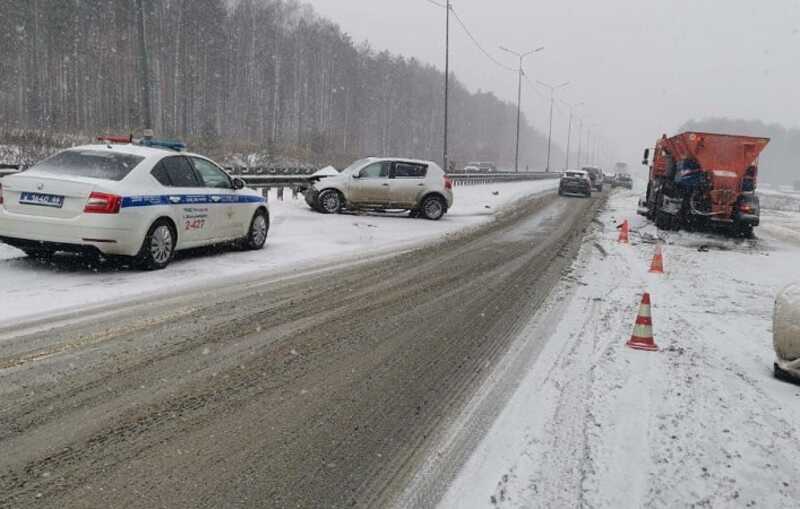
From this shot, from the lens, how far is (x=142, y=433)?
368 centimetres

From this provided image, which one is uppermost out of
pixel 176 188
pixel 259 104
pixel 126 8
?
pixel 126 8

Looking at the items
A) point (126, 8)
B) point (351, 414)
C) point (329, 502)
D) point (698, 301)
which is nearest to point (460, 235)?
point (698, 301)

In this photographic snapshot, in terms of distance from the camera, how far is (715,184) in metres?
18.1

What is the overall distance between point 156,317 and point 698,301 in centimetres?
679

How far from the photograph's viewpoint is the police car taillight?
7.88 metres

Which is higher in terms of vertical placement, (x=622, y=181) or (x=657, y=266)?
A: (x=622, y=181)

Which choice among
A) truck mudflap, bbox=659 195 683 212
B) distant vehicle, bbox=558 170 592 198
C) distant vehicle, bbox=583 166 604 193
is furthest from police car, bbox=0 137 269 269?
distant vehicle, bbox=583 166 604 193

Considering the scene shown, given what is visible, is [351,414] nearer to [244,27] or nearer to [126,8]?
[126,8]

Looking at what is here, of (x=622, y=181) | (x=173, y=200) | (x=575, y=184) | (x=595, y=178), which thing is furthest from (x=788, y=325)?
(x=622, y=181)

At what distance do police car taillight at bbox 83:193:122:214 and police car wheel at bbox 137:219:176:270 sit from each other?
2.24ft

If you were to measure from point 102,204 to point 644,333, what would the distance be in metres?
6.39

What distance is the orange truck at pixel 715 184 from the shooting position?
18.0m

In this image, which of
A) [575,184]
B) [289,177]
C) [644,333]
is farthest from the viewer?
[575,184]

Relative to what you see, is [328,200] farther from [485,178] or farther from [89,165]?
[485,178]
